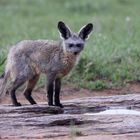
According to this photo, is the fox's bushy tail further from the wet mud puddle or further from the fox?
the wet mud puddle

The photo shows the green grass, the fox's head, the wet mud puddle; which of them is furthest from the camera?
the green grass

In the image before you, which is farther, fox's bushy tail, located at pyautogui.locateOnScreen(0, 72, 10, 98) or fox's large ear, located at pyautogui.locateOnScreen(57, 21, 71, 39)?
fox's bushy tail, located at pyautogui.locateOnScreen(0, 72, 10, 98)

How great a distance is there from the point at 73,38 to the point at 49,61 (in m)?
0.48

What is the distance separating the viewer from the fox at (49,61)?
941cm

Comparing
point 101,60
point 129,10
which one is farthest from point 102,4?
point 101,60

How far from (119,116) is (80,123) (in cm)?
51

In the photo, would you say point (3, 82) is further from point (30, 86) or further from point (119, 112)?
point (119, 112)

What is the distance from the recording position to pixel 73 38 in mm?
9531

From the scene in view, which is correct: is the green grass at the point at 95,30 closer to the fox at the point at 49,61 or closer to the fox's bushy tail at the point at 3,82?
the fox's bushy tail at the point at 3,82

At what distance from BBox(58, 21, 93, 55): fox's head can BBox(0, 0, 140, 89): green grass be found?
2.20m

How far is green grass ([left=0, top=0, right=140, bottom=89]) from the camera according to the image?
1205 centimetres

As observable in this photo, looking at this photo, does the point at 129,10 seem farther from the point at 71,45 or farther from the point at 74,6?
the point at 71,45

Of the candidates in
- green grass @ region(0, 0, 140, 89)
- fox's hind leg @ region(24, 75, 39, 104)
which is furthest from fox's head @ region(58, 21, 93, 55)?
→ green grass @ region(0, 0, 140, 89)

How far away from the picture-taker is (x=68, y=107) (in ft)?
30.5
